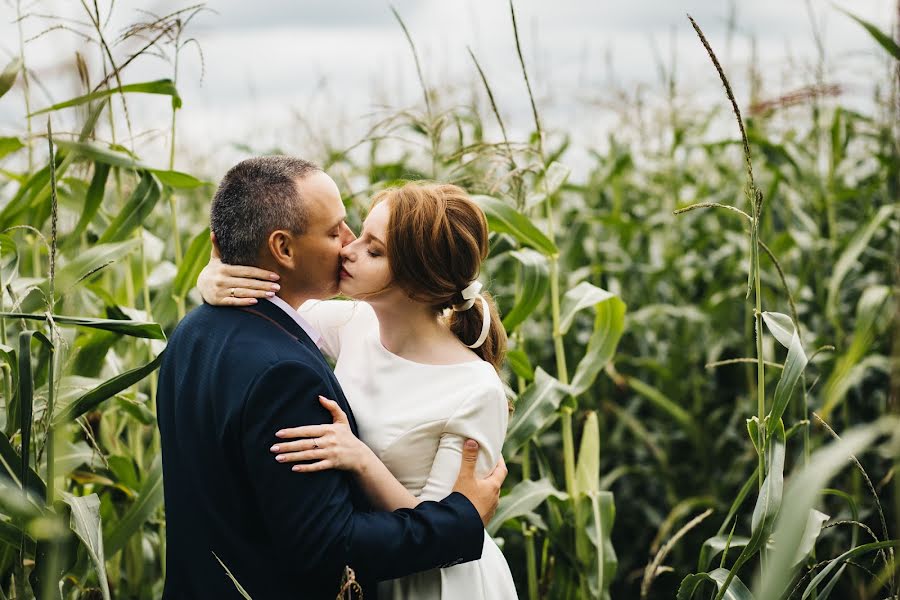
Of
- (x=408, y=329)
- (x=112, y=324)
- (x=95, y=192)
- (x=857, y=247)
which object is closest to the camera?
(x=112, y=324)

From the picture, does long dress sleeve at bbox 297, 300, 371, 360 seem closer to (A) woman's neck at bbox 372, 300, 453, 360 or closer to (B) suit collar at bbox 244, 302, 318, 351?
(A) woman's neck at bbox 372, 300, 453, 360

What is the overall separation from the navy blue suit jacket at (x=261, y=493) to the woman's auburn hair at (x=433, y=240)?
10.6 inches

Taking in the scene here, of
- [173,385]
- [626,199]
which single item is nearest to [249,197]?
[173,385]

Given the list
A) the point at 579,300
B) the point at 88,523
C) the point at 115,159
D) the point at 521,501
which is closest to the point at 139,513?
the point at 88,523

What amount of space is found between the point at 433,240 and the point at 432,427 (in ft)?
1.29

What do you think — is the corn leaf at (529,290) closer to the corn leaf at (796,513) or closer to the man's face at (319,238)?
the man's face at (319,238)

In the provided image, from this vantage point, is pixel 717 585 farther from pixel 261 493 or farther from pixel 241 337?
pixel 241 337

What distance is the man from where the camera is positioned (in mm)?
1701

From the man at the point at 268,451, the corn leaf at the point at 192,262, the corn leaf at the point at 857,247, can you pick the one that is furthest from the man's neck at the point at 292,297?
the corn leaf at the point at 857,247

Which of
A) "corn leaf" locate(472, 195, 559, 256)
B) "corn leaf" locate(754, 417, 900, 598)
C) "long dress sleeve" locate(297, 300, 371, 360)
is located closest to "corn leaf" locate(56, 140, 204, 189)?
"long dress sleeve" locate(297, 300, 371, 360)

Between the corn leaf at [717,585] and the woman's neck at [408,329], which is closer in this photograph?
the corn leaf at [717,585]

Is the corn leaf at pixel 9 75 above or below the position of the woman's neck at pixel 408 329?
above

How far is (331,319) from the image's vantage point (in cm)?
238

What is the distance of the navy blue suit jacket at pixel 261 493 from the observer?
1695 mm
